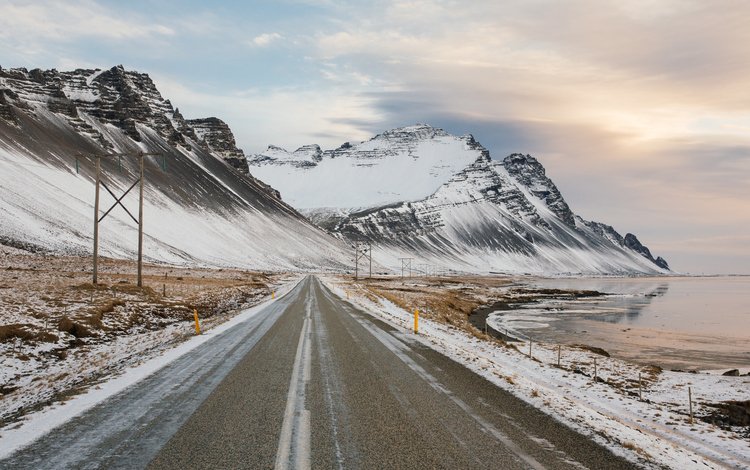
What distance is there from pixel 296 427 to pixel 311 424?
0.28 m

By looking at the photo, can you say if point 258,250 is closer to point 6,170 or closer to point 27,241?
point 6,170

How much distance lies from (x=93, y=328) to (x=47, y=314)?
194cm

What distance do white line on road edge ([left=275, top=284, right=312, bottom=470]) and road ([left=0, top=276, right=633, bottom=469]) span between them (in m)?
0.02

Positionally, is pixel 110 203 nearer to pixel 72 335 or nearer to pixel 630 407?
pixel 72 335

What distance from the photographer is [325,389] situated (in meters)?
10.5

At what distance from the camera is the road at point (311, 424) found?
668cm

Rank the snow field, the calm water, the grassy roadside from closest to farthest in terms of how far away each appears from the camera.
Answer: the snow field < the grassy roadside < the calm water

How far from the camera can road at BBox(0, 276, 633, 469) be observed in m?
6.68

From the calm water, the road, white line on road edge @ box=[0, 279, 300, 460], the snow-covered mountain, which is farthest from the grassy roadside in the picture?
the snow-covered mountain

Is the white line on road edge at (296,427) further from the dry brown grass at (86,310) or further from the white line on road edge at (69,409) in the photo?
the dry brown grass at (86,310)

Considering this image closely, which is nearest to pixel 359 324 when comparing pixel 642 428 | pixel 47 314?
pixel 47 314

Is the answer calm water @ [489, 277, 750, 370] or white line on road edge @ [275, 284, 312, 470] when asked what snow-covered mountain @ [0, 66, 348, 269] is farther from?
white line on road edge @ [275, 284, 312, 470]

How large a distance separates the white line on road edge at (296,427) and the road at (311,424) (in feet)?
0.07

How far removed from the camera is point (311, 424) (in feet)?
26.7
